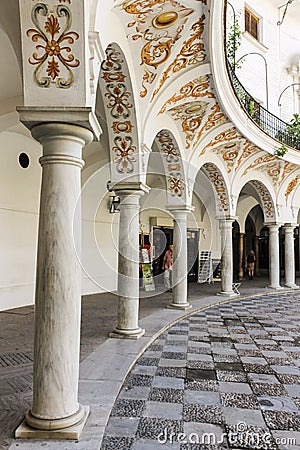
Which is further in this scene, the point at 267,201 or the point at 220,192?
the point at 267,201

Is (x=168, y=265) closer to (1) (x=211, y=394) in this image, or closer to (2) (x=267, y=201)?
(2) (x=267, y=201)

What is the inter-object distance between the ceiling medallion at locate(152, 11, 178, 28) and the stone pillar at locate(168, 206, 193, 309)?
4.37 meters

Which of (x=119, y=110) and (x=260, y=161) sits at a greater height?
(x=260, y=161)

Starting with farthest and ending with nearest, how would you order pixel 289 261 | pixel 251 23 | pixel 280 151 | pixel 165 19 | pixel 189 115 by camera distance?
pixel 289 261
pixel 251 23
pixel 280 151
pixel 189 115
pixel 165 19

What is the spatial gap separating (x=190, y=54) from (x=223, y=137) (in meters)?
4.13

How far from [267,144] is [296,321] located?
5282mm

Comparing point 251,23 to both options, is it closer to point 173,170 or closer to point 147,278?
point 173,170

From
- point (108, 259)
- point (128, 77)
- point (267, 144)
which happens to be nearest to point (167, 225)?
point (108, 259)

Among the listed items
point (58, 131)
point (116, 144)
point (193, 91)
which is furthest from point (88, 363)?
point (193, 91)

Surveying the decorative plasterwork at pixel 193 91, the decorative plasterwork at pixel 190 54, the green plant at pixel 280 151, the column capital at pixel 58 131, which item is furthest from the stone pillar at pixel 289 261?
the column capital at pixel 58 131

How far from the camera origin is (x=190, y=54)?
18.9 ft

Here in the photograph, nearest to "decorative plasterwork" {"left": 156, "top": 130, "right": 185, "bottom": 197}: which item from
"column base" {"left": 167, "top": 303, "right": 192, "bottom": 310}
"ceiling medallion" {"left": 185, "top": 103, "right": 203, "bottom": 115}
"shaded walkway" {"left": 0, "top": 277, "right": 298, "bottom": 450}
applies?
"ceiling medallion" {"left": 185, "top": 103, "right": 203, "bottom": 115}

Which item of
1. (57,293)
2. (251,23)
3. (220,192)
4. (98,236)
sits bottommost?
(57,293)

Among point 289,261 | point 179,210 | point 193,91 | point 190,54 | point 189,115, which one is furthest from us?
point 289,261
